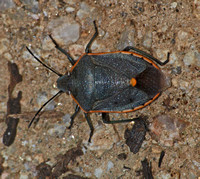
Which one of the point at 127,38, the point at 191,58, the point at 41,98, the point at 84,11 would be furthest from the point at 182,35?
the point at 41,98

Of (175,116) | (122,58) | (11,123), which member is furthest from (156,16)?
(11,123)

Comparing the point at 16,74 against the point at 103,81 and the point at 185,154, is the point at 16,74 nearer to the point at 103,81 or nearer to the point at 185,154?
the point at 103,81

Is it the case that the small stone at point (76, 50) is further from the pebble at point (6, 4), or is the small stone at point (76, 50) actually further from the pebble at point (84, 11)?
the pebble at point (6, 4)

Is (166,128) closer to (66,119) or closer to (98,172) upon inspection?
(98,172)

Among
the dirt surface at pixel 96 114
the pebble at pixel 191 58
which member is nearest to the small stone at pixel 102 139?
the dirt surface at pixel 96 114

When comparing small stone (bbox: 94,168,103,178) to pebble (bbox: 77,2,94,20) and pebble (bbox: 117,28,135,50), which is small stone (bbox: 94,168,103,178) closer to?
pebble (bbox: 117,28,135,50)
